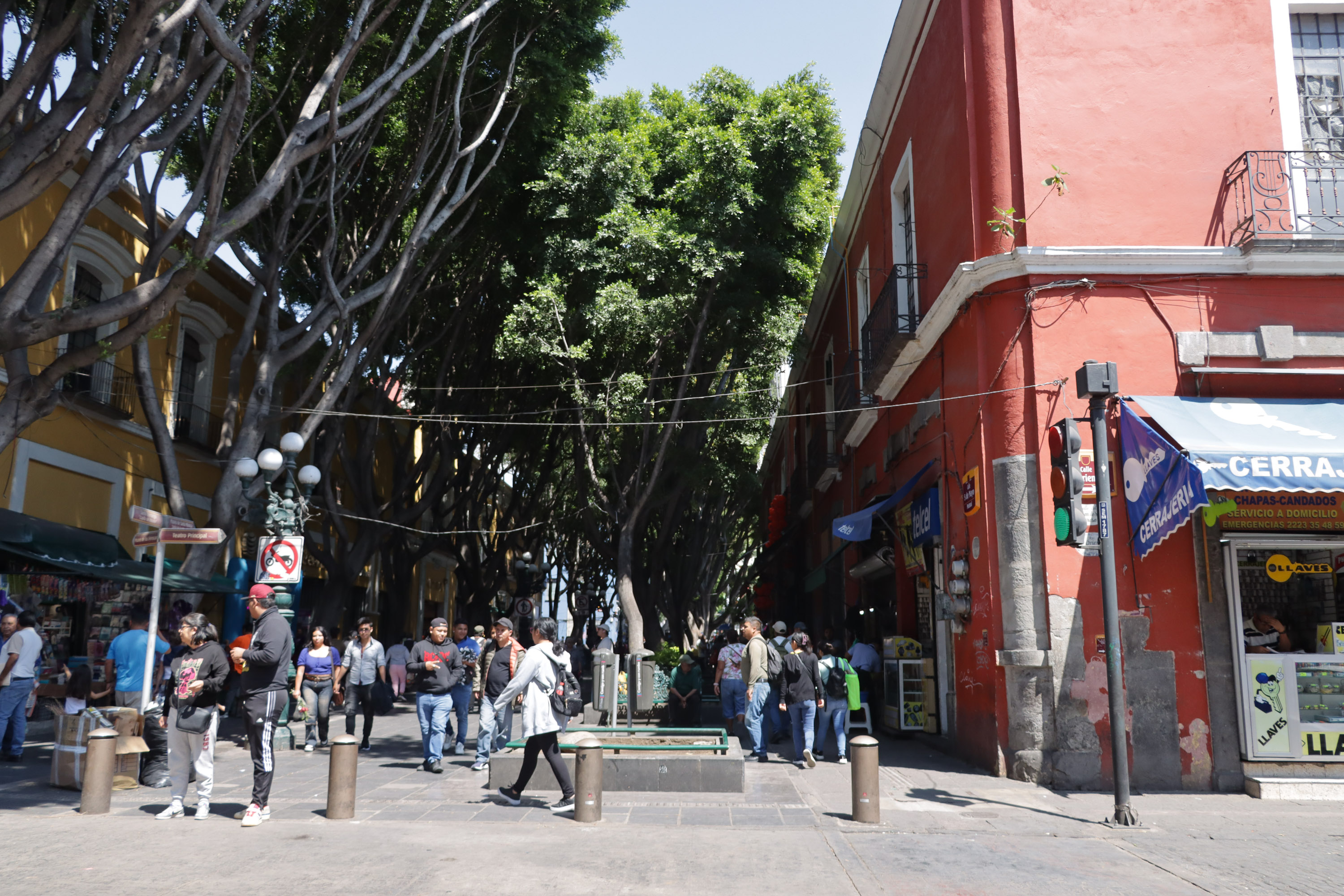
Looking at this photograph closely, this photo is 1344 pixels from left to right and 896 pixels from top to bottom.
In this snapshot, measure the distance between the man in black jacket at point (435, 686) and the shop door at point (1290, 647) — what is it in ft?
28.1

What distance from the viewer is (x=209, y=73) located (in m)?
11.8

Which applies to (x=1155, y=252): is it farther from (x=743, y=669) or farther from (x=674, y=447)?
(x=674, y=447)

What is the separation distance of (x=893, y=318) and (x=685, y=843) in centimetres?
896

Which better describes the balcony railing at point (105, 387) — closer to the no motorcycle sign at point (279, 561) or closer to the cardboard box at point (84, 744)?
the no motorcycle sign at point (279, 561)

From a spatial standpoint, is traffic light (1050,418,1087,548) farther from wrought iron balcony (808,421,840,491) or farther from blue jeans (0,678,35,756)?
wrought iron balcony (808,421,840,491)

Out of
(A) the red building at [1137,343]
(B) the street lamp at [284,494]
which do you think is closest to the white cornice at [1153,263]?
(A) the red building at [1137,343]

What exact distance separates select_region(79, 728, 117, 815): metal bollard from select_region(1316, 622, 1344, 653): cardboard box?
1176 cm

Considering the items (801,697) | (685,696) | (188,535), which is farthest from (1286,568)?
(188,535)

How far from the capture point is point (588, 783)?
8117 mm

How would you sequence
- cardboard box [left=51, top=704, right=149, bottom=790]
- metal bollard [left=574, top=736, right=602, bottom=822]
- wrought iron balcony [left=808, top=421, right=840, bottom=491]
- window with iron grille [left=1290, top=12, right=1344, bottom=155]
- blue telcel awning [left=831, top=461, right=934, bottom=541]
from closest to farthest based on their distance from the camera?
1. metal bollard [left=574, top=736, right=602, bottom=822]
2. cardboard box [left=51, top=704, right=149, bottom=790]
3. window with iron grille [left=1290, top=12, right=1344, bottom=155]
4. blue telcel awning [left=831, top=461, right=934, bottom=541]
5. wrought iron balcony [left=808, top=421, right=840, bottom=491]

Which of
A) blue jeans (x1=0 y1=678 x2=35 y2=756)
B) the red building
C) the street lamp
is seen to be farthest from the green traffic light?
blue jeans (x1=0 y1=678 x2=35 y2=756)

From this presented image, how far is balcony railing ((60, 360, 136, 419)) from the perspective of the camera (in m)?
17.0

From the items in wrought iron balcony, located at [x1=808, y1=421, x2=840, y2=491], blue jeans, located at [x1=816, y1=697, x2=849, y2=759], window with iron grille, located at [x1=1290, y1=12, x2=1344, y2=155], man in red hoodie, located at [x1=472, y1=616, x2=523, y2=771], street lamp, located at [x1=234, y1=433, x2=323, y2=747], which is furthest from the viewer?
wrought iron balcony, located at [x1=808, y1=421, x2=840, y2=491]

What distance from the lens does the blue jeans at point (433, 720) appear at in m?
11.3
